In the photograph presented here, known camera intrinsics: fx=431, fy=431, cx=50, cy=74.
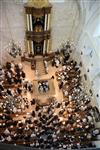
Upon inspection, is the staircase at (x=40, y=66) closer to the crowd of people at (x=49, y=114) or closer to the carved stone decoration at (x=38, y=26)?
the carved stone decoration at (x=38, y=26)

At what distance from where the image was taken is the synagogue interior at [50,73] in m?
16.4

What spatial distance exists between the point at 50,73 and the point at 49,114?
3271 millimetres

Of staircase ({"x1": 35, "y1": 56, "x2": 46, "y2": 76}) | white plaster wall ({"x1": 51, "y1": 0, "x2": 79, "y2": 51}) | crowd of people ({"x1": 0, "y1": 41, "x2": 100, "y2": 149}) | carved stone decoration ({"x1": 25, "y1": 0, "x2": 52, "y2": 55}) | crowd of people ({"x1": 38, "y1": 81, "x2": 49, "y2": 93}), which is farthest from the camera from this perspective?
staircase ({"x1": 35, "y1": 56, "x2": 46, "y2": 76})

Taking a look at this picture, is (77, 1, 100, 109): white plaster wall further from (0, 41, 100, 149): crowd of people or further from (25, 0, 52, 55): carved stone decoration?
(25, 0, 52, 55): carved stone decoration

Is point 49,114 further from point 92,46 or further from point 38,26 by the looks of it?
point 38,26

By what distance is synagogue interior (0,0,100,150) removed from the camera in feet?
53.9

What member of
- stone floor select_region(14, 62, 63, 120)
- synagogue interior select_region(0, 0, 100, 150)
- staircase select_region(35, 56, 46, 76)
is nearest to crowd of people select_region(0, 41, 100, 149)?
synagogue interior select_region(0, 0, 100, 150)

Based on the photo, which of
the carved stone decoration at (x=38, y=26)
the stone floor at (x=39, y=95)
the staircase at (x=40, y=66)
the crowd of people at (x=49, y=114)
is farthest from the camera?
the staircase at (x=40, y=66)

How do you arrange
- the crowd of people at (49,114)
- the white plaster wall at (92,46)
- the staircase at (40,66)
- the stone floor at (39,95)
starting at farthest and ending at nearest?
the staircase at (40,66) → the white plaster wall at (92,46) → the stone floor at (39,95) → the crowd of people at (49,114)

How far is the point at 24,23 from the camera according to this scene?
765 inches

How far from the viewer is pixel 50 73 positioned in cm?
2000

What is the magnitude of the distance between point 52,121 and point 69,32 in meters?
5.18

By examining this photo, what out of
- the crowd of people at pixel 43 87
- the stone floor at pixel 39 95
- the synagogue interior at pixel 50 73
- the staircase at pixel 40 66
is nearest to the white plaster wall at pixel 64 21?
the synagogue interior at pixel 50 73

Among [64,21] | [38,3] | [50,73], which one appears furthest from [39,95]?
[38,3]
